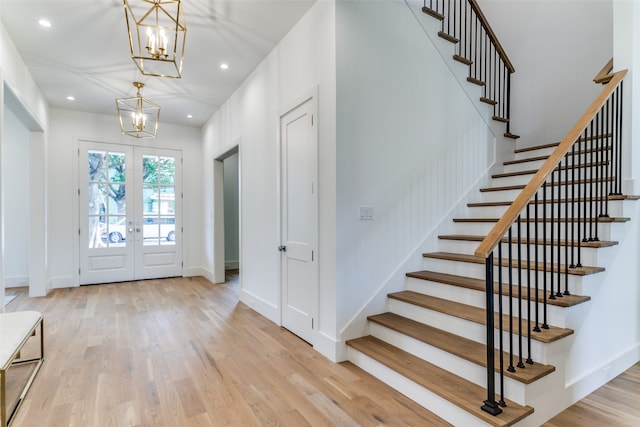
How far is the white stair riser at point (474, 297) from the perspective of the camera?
6.73 ft

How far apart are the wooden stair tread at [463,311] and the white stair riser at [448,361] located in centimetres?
30

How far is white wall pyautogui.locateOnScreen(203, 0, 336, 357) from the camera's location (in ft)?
9.16

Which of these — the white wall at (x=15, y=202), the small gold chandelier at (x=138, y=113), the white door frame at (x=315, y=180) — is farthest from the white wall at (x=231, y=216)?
the white door frame at (x=315, y=180)

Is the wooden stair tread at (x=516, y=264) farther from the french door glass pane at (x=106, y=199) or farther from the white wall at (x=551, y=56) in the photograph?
the french door glass pane at (x=106, y=199)

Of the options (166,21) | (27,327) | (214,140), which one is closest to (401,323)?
(27,327)

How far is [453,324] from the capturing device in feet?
8.02

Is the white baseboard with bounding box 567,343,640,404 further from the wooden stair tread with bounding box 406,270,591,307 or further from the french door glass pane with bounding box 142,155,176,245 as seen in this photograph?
the french door glass pane with bounding box 142,155,176,245

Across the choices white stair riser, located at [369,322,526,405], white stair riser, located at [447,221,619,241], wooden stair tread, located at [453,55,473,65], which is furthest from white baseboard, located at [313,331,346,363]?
wooden stair tread, located at [453,55,473,65]

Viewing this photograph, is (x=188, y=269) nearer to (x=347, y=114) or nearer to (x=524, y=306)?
(x=347, y=114)

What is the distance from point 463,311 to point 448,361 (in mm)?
431

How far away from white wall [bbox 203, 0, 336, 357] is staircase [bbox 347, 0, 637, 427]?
0.68 m

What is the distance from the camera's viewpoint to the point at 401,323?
2.69m

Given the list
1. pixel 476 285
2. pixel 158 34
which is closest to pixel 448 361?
pixel 476 285

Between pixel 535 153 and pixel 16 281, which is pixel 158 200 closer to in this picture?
pixel 16 281
